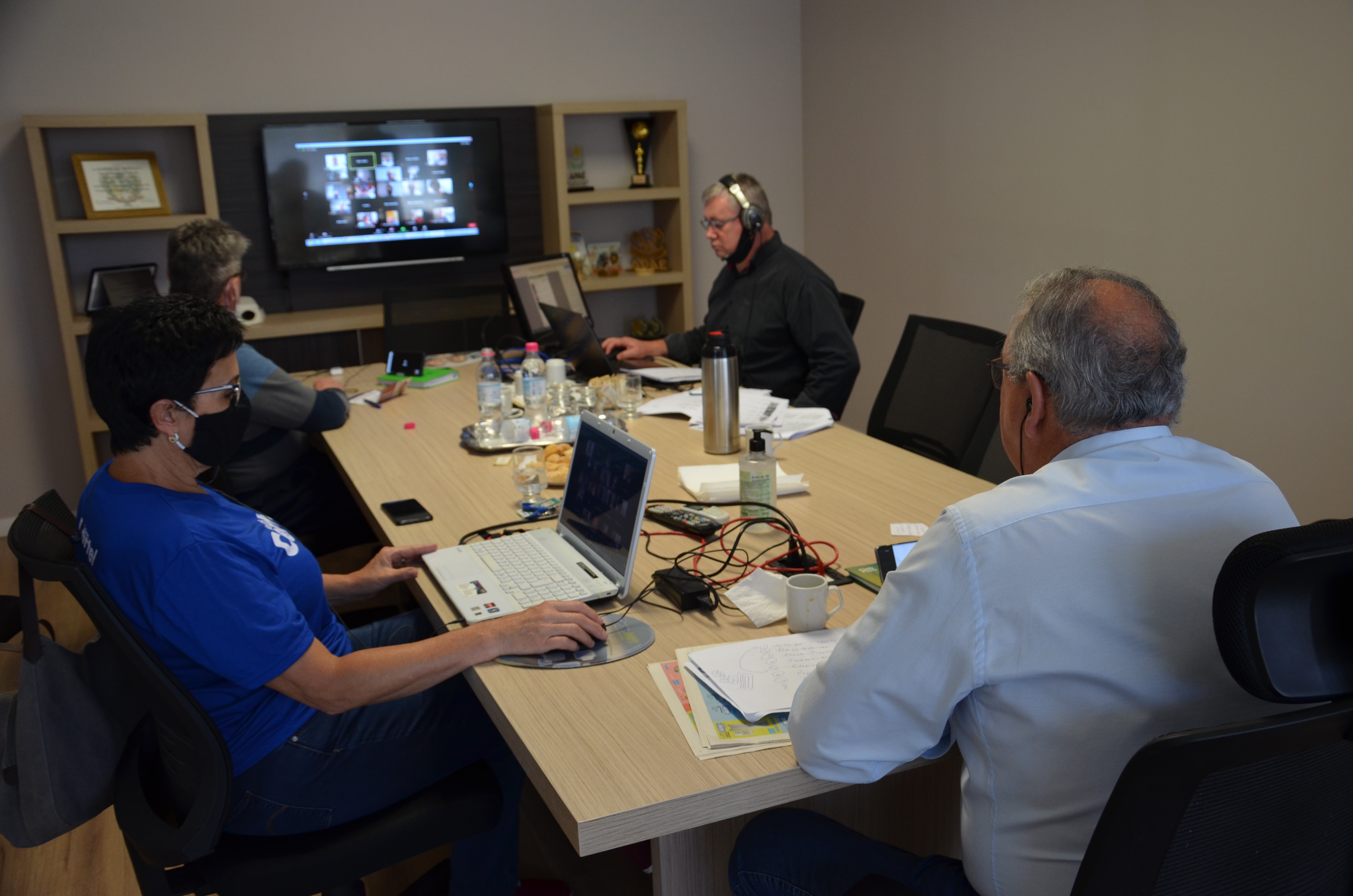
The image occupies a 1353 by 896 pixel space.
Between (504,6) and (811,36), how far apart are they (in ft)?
5.46

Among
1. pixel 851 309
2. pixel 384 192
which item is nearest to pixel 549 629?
pixel 851 309

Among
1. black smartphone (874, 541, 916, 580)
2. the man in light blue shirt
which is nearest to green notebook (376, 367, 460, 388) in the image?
black smartphone (874, 541, 916, 580)

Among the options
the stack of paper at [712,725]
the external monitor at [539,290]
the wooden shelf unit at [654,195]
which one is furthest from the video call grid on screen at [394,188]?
the stack of paper at [712,725]

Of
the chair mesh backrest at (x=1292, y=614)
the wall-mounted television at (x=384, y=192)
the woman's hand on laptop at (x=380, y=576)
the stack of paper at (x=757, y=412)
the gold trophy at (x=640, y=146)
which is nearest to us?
the chair mesh backrest at (x=1292, y=614)

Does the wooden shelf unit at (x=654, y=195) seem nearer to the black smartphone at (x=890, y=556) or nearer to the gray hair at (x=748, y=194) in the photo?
the gray hair at (x=748, y=194)

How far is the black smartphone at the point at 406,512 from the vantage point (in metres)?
2.22

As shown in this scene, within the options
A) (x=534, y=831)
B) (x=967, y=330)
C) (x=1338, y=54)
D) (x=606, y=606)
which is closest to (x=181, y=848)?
(x=606, y=606)

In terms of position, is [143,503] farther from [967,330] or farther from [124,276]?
[124,276]

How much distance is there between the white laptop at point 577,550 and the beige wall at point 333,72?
3.58m

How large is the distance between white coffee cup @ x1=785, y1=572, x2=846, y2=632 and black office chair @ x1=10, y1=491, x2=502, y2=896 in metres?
0.56

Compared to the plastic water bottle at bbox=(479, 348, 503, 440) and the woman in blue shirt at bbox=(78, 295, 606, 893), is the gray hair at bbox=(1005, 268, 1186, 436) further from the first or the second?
the plastic water bottle at bbox=(479, 348, 503, 440)

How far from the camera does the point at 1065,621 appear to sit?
42.1 inches

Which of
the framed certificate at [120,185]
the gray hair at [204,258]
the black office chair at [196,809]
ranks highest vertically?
the framed certificate at [120,185]

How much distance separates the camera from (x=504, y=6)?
508 cm
